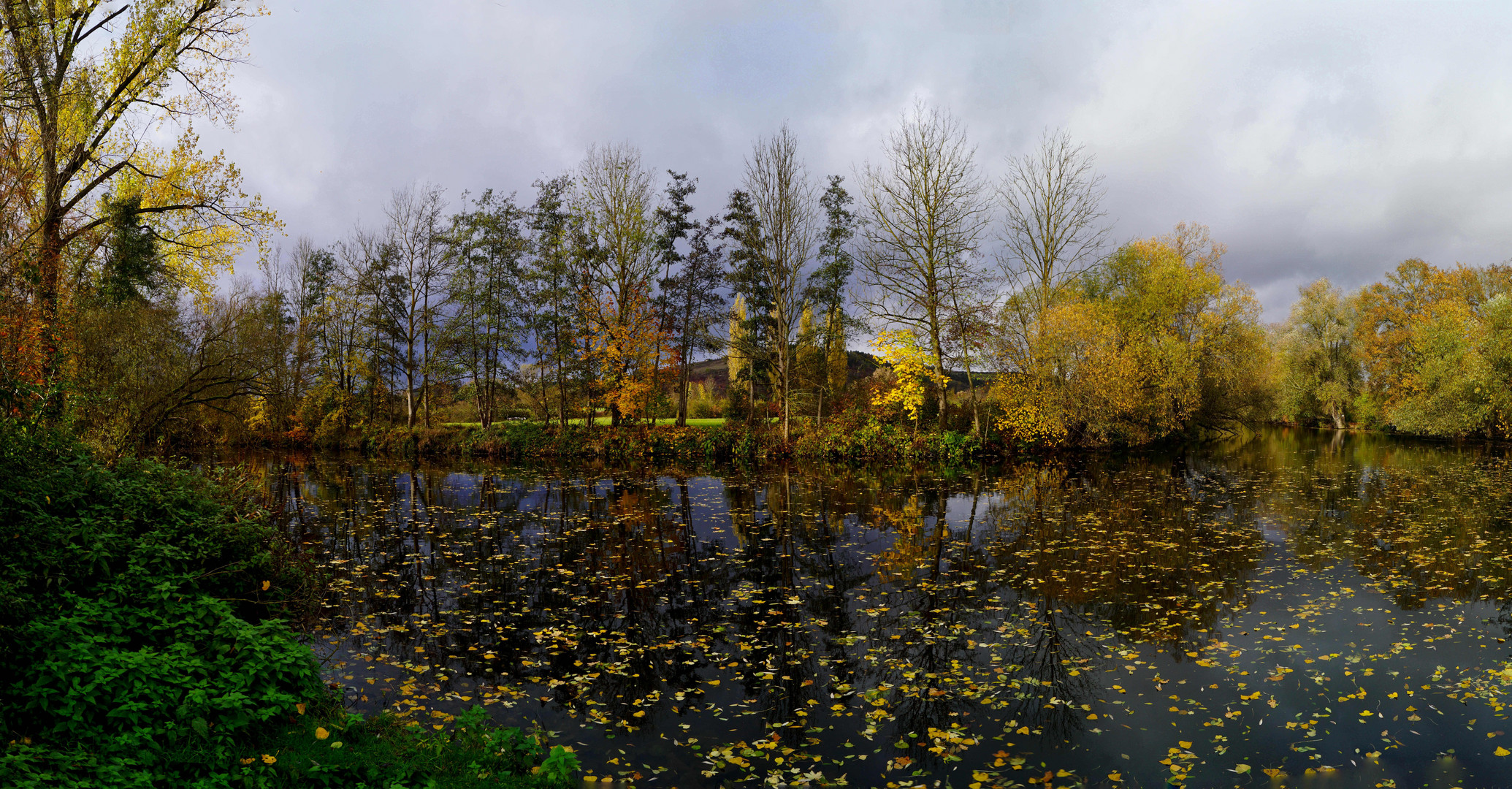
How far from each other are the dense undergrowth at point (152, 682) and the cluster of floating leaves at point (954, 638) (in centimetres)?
69

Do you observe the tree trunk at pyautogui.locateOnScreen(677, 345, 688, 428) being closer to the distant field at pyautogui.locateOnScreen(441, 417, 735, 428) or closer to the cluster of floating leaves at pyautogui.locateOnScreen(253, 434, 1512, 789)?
the distant field at pyautogui.locateOnScreen(441, 417, 735, 428)

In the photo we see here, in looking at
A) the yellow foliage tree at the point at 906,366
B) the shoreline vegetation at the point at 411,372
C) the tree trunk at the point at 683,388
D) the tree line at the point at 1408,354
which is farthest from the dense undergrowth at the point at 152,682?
the tree line at the point at 1408,354

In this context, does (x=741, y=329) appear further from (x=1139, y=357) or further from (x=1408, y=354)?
(x=1408, y=354)

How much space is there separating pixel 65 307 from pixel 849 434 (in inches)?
869

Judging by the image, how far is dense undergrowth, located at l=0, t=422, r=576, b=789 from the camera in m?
3.97

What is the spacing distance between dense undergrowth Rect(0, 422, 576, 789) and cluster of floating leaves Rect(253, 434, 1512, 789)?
2.25ft

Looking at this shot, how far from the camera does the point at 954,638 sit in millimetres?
7012

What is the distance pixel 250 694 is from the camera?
476 centimetres

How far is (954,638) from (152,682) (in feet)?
21.2

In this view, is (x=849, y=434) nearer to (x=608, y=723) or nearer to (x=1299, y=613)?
(x=1299, y=613)

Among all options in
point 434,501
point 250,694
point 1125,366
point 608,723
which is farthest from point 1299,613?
point 1125,366

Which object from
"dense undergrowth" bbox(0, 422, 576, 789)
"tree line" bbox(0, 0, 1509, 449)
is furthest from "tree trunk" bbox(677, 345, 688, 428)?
"dense undergrowth" bbox(0, 422, 576, 789)

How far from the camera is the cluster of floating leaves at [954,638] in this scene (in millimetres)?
4816

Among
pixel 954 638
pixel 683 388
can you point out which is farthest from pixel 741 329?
pixel 954 638
